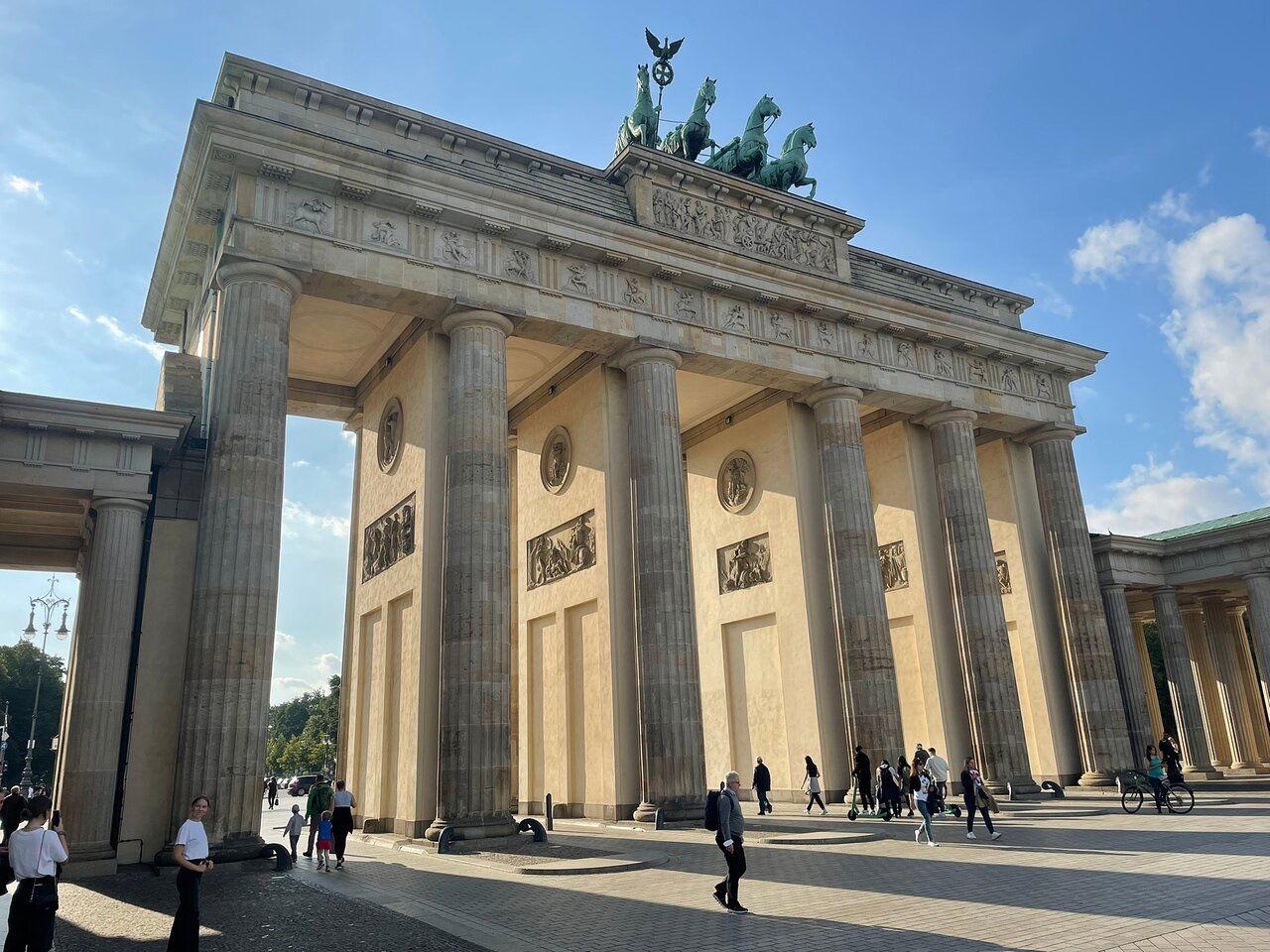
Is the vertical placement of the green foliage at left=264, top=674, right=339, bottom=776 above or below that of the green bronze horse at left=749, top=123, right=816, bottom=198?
below

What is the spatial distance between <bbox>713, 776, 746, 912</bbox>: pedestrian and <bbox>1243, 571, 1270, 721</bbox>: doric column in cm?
3054

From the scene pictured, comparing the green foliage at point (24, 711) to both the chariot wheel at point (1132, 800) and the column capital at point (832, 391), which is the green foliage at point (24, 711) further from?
the chariot wheel at point (1132, 800)

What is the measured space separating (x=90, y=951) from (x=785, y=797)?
68.2 feet

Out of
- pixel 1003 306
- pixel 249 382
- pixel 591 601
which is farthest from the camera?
pixel 1003 306

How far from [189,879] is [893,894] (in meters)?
8.20

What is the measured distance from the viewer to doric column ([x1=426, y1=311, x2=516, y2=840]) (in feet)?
61.7

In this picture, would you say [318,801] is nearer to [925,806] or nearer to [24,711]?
[925,806]

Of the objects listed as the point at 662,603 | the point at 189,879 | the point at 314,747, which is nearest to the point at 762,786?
the point at 662,603

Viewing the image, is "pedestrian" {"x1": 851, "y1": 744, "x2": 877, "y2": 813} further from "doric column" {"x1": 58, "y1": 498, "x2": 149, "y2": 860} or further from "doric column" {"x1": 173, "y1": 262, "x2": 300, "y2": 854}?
"doric column" {"x1": 58, "y1": 498, "x2": 149, "y2": 860}

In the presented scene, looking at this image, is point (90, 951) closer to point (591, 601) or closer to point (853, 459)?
point (591, 601)

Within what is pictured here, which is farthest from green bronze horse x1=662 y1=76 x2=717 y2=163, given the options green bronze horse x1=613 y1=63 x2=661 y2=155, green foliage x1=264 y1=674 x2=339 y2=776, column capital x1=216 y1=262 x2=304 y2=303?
green foliage x1=264 y1=674 x2=339 y2=776

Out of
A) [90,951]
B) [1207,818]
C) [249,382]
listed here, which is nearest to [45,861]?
[90,951]

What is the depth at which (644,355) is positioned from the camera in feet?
80.5

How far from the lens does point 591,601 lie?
25.2 metres
